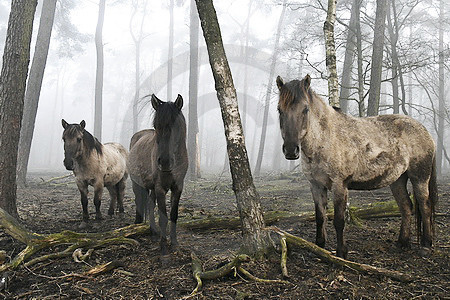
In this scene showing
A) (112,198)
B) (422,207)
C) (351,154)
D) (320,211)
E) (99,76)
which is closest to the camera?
(351,154)

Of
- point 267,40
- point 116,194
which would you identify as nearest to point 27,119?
point 116,194

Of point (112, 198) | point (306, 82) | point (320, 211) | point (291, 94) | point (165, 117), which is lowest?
point (112, 198)

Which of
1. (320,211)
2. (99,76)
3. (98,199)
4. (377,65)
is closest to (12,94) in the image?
(98,199)

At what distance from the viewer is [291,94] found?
370 centimetres

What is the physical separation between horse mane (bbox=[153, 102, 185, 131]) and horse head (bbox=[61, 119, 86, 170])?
8.94ft

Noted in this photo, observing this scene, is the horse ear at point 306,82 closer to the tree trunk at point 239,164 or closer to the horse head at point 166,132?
the tree trunk at point 239,164

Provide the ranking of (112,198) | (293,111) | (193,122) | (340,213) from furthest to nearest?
(193,122)
(112,198)
(340,213)
(293,111)

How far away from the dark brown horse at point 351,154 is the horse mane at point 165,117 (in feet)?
5.07

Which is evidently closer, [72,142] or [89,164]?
[72,142]

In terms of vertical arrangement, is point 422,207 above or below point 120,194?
above

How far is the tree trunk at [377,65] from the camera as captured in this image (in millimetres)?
8945

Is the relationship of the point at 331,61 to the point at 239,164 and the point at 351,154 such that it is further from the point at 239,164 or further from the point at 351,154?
the point at 239,164

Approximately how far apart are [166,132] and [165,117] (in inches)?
8.3

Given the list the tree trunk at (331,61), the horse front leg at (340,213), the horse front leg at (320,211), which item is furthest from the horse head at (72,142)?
the tree trunk at (331,61)
